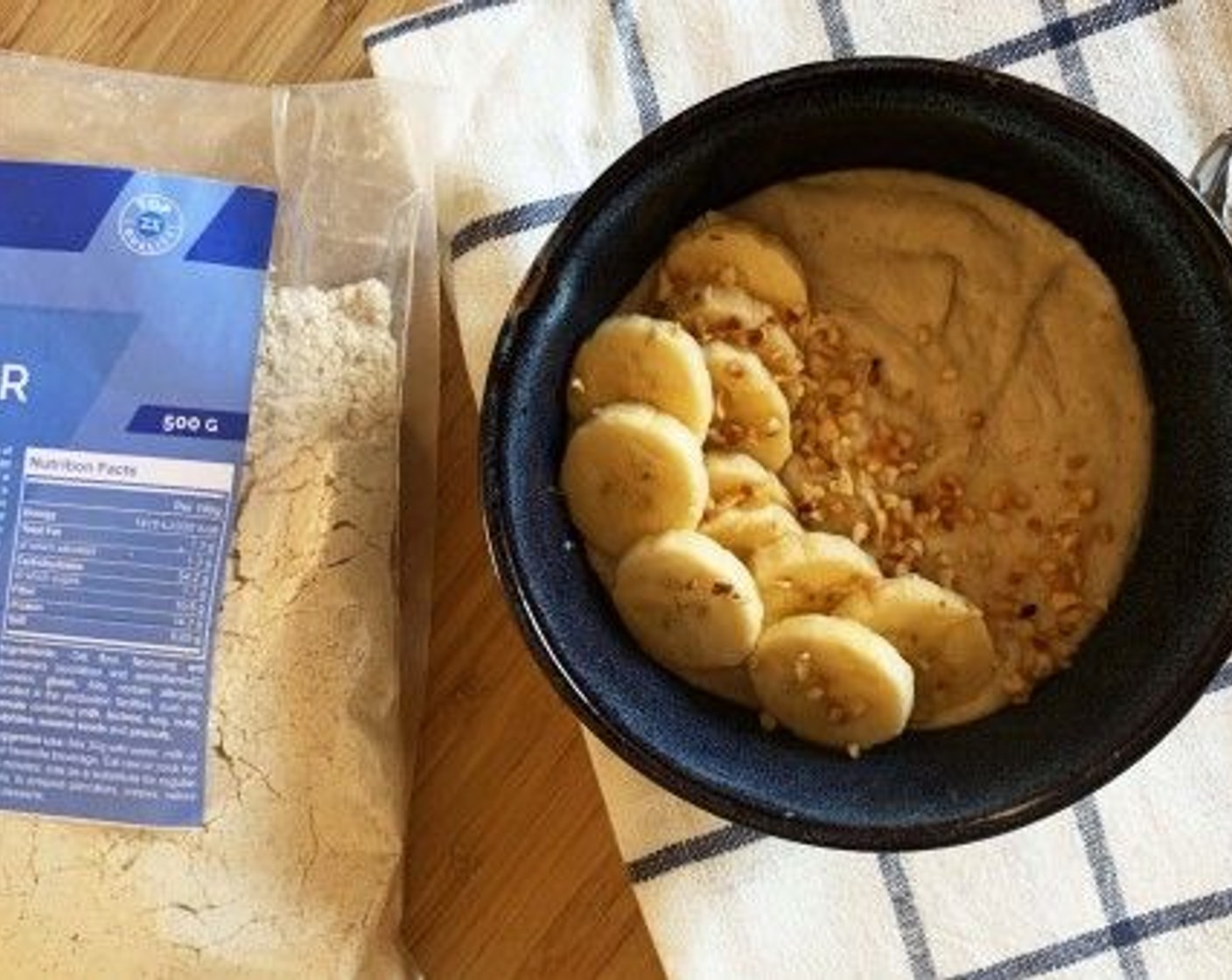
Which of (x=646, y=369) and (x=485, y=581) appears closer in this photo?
(x=646, y=369)

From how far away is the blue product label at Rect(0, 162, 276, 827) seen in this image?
78 centimetres

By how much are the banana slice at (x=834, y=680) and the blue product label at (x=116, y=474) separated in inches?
8.8

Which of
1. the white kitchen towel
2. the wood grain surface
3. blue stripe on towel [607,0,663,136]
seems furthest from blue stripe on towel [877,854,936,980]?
blue stripe on towel [607,0,663,136]

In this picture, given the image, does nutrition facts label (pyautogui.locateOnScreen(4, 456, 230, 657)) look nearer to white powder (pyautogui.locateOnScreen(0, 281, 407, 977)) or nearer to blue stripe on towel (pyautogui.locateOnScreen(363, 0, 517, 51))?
white powder (pyautogui.locateOnScreen(0, 281, 407, 977))

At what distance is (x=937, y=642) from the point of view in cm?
73

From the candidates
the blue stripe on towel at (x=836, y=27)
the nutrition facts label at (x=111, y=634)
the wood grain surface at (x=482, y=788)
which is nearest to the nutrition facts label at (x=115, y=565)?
the nutrition facts label at (x=111, y=634)

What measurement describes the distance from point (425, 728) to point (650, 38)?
0.98ft

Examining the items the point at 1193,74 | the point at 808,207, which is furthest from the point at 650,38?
the point at 1193,74

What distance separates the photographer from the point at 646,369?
28.5 inches

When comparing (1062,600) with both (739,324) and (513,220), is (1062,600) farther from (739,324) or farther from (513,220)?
(513,220)

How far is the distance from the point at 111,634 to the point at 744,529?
254 mm

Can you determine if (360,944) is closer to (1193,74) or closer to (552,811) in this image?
(552,811)

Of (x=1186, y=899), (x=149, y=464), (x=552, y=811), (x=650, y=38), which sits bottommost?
(x=1186, y=899)

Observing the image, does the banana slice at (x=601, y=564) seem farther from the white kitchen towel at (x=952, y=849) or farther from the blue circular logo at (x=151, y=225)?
the blue circular logo at (x=151, y=225)
